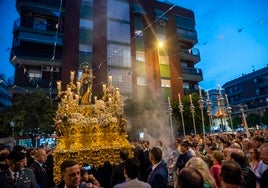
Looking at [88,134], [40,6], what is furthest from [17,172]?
[40,6]

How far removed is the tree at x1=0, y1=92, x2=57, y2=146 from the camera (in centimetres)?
1859

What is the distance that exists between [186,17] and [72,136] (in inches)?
1406

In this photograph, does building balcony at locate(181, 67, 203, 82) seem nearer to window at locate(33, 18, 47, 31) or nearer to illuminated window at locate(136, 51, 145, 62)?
illuminated window at locate(136, 51, 145, 62)

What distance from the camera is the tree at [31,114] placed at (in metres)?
18.6

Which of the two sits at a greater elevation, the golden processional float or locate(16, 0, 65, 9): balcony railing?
locate(16, 0, 65, 9): balcony railing

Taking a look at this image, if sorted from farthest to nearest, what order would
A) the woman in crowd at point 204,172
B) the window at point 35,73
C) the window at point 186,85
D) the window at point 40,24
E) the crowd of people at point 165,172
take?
the window at point 186,85 → the window at point 40,24 → the window at point 35,73 → the woman in crowd at point 204,172 → the crowd of people at point 165,172

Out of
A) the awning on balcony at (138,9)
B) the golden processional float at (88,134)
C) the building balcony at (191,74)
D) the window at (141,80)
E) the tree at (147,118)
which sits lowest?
the golden processional float at (88,134)

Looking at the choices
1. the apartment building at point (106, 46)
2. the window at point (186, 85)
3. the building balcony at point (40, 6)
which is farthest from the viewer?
the window at point (186, 85)

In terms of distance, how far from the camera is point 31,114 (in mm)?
18875

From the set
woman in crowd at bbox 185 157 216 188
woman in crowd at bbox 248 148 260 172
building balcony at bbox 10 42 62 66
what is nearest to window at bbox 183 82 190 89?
building balcony at bbox 10 42 62 66

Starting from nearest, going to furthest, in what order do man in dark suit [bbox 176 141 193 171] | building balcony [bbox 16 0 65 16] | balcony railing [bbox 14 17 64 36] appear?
1. man in dark suit [bbox 176 141 193 171]
2. building balcony [bbox 16 0 65 16]
3. balcony railing [bbox 14 17 64 36]

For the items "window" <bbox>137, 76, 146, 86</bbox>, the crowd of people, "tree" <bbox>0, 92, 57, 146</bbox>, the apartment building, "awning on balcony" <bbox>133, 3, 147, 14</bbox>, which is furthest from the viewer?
"awning on balcony" <bbox>133, 3, 147, 14</bbox>

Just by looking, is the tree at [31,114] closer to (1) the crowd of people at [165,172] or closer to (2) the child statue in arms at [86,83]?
(2) the child statue in arms at [86,83]

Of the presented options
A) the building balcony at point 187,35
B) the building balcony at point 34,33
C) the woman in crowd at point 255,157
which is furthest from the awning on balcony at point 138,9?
the woman in crowd at point 255,157
